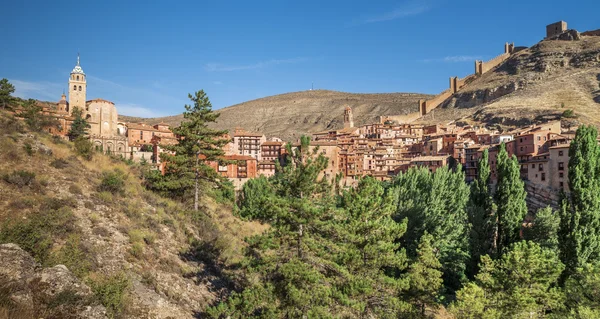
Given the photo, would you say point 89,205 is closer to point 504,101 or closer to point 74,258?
point 74,258

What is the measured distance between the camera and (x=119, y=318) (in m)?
9.59

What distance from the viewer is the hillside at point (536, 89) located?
251 feet

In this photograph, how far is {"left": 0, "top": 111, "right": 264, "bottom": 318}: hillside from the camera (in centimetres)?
879

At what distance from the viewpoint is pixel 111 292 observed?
10000 millimetres

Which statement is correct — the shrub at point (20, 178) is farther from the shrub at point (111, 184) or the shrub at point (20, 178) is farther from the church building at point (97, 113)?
the church building at point (97, 113)

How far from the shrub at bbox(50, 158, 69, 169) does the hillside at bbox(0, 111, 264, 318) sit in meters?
0.06

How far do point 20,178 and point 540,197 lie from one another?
55.5 metres

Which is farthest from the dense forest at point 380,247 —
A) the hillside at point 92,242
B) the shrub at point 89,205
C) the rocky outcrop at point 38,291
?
the shrub at point 89,205

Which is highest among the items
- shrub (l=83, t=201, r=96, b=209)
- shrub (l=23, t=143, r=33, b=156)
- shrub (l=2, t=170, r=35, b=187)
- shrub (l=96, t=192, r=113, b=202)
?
shrub (l=23, t=143, r=33, b=156)

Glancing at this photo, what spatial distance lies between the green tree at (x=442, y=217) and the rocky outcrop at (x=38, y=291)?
A: 22041 millimetres

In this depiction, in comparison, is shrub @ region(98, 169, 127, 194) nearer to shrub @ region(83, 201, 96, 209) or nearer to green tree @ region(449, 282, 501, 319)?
shrub @ region(83, 201, 96, 209)

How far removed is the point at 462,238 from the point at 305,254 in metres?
20.8

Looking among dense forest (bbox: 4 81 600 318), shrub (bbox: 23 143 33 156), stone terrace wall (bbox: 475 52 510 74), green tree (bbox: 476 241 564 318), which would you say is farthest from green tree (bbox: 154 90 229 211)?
stone terrace wall (bbox: 475 52 510 74)

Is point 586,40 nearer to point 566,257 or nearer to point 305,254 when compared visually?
point 566,257
